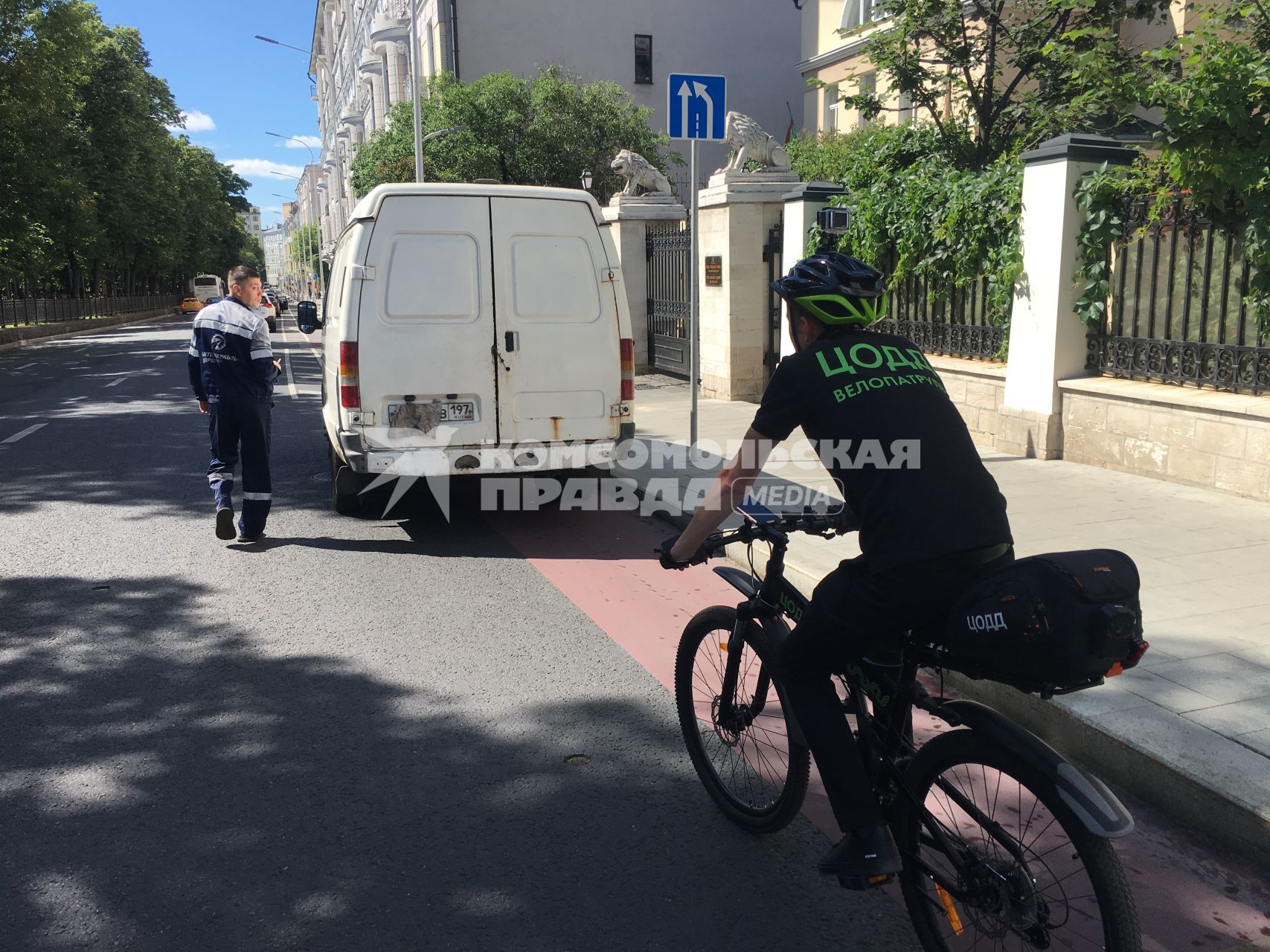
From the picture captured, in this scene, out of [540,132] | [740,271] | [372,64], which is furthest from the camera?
[372,64]

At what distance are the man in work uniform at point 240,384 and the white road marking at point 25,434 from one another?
19.2 feet

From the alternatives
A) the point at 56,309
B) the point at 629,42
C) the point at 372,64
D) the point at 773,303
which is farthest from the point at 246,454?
the point at 372,64

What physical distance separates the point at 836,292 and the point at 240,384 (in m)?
5.49

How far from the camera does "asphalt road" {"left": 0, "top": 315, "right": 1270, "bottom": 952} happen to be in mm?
2912

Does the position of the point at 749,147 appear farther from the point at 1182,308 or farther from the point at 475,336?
the point at 475,336

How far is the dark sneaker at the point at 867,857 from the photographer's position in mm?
2666

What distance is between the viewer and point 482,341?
7.12 m

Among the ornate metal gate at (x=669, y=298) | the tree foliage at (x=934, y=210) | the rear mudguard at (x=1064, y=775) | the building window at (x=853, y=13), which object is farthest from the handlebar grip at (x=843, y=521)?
the building window at (x=853, y=13)

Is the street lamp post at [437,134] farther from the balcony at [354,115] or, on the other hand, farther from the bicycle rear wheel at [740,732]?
the balcony at [354,115]

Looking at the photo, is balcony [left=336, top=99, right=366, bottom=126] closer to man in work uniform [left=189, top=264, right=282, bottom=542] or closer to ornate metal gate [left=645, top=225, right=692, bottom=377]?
ornate metal gate [left=645, top=225, right=692, bottom=377]

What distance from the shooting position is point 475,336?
23.3 ft

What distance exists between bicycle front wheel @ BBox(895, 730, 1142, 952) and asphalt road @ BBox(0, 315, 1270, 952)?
321 mm

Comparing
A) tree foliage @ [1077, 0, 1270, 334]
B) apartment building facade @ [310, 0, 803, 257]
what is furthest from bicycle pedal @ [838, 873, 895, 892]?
apartment building facade @ [310, 0, 803, 257]

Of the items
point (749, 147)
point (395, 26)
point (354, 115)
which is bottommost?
point (749, 147)
